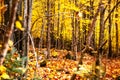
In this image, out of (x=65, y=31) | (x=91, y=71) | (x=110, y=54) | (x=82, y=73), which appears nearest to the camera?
(x=82, y=73)

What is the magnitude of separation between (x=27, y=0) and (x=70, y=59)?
13859 mm

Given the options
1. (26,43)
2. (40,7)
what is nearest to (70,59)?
(40,7)

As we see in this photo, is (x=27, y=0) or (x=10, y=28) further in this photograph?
(x=27, y=0)

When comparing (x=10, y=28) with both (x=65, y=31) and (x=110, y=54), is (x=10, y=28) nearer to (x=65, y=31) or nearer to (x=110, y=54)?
(x=110, y=54)

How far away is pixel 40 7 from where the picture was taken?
2839 cm

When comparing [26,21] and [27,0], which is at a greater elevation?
[27,0]

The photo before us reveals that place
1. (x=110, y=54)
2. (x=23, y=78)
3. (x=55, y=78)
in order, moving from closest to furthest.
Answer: (x=23, y=78)
(x=55, y=78)
(x=110, y=54)

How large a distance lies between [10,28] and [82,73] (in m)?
3.10

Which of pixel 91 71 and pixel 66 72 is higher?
pixel 91 71

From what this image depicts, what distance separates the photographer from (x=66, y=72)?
13.7 metres

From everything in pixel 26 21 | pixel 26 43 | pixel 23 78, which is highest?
pixel 26 21

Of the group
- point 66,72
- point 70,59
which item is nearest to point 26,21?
point 66,72

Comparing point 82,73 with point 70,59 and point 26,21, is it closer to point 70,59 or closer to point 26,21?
point 26,21

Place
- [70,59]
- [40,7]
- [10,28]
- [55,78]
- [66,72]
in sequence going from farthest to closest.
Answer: [40,7]
[70,59]
[66,72]
[55,78]
[10,28]
